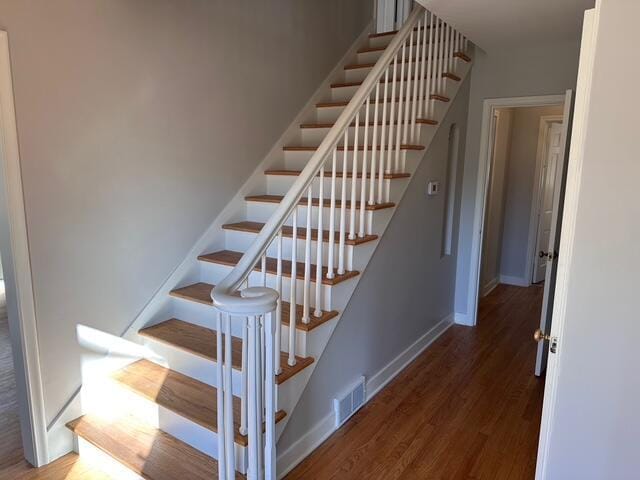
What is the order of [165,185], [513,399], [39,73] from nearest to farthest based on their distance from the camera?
[39,73], [165,185], [513,399]

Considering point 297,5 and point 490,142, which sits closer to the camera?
point 297,5

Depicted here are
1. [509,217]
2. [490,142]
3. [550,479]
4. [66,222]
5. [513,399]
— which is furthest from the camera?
[509,217]

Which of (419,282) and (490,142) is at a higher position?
(490,142)

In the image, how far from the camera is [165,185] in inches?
104

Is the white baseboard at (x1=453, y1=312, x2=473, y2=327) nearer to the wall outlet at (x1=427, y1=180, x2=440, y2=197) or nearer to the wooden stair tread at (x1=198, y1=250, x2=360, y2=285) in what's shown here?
the wall outlet at (x1=427, y1=180, x2=440, y2=197)

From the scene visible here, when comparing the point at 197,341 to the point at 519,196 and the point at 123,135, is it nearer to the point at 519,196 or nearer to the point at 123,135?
the point at 123,135

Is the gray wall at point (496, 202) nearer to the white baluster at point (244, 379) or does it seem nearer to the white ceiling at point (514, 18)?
the white ceiling at point (514, 18)

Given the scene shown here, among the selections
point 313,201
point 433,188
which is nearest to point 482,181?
point 433,188

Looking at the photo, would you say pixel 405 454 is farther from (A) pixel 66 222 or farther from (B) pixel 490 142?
(B) pixel 490 142

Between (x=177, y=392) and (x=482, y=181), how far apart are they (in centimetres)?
310

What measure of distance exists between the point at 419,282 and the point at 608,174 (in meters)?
2.19

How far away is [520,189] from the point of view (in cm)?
549

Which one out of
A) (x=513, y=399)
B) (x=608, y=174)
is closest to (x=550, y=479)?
(x=608, y=174)

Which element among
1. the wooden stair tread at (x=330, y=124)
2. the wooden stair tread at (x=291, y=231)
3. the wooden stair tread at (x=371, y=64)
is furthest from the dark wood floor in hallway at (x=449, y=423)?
the wooden stair tread at (x=371, y=64)
